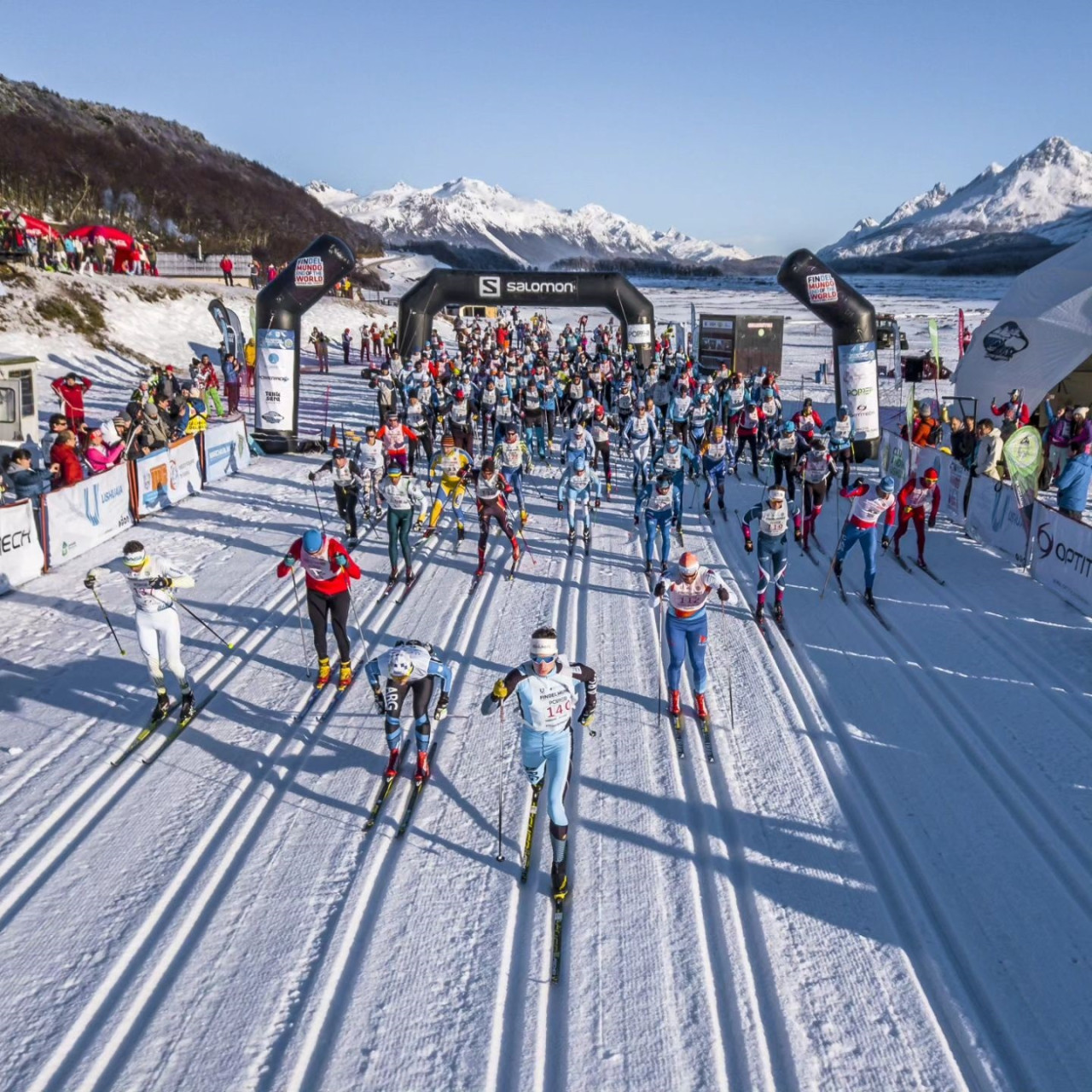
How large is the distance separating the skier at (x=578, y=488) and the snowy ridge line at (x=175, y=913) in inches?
247

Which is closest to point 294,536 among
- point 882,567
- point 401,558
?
point 401,558

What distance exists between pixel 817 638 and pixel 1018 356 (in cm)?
1392

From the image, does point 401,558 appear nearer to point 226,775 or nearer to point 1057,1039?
point 226,775

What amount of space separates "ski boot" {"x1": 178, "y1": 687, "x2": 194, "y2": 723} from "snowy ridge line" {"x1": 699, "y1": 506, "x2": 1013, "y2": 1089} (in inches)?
243

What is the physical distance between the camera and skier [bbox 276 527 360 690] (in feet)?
26.4

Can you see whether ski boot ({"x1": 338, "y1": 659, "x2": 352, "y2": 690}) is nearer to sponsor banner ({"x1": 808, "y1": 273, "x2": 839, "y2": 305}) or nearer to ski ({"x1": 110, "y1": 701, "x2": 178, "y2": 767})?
ski ({"x1": 110, "y1": 701, "x2": 178, "y2": 767})

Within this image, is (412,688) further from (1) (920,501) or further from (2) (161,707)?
(1) (920,501)

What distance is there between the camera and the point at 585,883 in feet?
18.7

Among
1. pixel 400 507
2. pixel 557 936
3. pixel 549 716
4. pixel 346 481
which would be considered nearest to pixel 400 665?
pixel 549 716

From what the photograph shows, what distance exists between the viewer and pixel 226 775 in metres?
7.01

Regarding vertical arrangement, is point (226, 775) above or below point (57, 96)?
below

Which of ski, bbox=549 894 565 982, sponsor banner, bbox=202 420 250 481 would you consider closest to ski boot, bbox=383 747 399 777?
ski, bbox=549 894 565 982

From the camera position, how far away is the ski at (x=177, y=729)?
23.9 feet

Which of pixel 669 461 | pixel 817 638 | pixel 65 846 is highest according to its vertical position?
pixel 669 461
